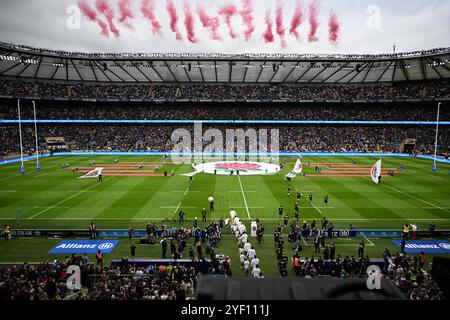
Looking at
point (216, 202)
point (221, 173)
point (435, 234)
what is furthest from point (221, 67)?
point (435, 234)

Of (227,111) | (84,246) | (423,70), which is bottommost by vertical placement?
(84,246)

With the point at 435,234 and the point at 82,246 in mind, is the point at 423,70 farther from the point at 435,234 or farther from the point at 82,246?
the point at 82,246

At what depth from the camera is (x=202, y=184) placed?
37.8 meters

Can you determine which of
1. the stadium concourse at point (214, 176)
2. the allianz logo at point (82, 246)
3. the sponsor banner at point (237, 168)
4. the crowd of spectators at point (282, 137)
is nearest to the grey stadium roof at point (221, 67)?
the stadium concourse at point (214, 176)

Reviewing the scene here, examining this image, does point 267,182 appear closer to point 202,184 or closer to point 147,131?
point 202,184

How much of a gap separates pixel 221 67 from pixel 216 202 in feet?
171

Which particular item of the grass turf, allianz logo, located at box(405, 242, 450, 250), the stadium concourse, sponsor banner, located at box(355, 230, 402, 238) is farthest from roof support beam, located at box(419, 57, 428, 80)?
allianz logo, located at box(405, 242, 450, 250)

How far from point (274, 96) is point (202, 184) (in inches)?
2002

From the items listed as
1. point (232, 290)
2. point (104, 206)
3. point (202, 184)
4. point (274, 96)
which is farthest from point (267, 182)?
point (274, 96)

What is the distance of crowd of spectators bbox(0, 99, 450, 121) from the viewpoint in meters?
77.5

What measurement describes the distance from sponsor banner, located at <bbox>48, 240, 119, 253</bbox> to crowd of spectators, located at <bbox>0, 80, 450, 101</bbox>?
207 ft

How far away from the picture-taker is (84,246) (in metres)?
20.8

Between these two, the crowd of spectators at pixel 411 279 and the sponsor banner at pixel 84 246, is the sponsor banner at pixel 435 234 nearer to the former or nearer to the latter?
the crowd of spectators at pixel 411 279

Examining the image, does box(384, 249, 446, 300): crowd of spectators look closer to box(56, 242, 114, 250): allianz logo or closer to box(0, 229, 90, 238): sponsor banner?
box(56, 242, 114, 250): allianz logo
